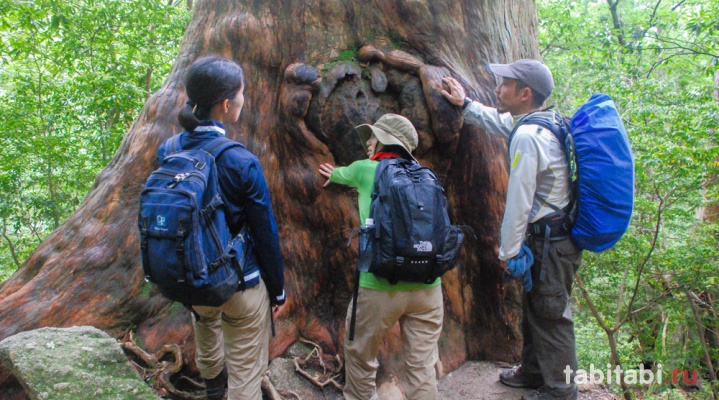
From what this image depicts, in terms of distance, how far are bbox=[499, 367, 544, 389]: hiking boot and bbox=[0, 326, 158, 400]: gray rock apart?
259 cm

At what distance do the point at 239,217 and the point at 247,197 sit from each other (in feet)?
0.43

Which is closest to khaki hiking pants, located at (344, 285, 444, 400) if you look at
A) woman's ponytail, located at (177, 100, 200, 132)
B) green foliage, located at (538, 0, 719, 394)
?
woman's ponytail, located at (177, 100, 200, 132)

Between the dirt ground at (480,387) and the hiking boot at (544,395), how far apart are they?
15cm

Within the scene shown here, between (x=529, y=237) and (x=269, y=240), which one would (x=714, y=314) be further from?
(x=269, y=240)

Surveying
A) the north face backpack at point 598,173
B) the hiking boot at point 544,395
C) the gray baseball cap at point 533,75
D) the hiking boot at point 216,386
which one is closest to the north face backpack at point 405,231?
the north face backpack at point 598,173

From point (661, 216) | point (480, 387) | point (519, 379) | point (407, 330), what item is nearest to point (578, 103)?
point (661, 216)

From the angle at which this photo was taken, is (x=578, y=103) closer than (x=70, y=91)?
No

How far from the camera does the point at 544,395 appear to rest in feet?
11.0

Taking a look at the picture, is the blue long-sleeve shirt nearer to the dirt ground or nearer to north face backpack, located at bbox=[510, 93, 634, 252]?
north face backpack, located at bbox=[510, 93, 634, 252]

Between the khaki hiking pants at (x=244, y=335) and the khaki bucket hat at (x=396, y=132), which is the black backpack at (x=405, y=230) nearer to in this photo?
the khaki bucket hat at (x=396, y=132)

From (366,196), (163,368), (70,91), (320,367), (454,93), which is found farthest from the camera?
(70,91)

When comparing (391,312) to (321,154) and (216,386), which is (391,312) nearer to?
(216,386)

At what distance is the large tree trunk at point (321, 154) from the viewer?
3465 mm

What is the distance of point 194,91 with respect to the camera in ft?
7.83
